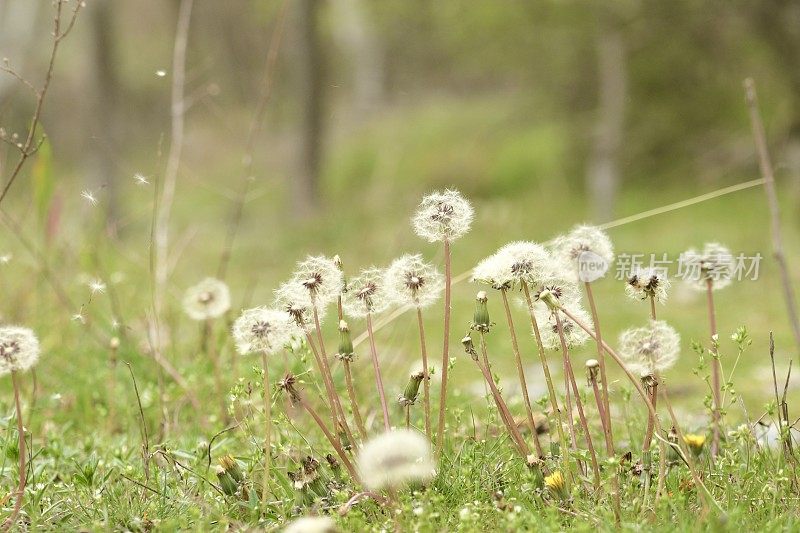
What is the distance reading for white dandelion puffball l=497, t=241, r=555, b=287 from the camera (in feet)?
5.79

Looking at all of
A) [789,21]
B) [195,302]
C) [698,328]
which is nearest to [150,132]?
[789,21]

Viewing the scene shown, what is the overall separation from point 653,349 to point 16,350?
1265mm

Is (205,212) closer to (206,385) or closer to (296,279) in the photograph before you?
(206,385)

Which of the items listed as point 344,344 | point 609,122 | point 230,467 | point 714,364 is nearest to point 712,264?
point 714,364

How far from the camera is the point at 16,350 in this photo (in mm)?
1769

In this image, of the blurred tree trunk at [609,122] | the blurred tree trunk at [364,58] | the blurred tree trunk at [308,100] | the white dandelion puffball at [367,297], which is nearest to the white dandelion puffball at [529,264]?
the white dandelion puffball at [367,297]

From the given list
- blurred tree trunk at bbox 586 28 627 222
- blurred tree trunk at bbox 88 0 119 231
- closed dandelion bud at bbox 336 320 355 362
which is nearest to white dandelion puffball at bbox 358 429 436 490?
closed dandelion bud at bbox 336 320 355 362

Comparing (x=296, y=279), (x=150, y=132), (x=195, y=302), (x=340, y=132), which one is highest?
(x=150, y=132)

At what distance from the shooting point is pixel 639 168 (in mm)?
11047

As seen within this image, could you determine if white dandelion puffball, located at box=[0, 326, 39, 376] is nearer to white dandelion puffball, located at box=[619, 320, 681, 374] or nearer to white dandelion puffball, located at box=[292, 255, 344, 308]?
white dandelion puffball, located at box=[292, 255, 344, 308]

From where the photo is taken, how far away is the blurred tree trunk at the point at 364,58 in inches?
794

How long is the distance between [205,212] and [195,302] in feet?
40.5

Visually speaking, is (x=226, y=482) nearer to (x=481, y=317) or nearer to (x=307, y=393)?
(x=481, y=317)

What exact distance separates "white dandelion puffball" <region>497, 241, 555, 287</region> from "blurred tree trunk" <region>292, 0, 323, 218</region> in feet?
31.1
